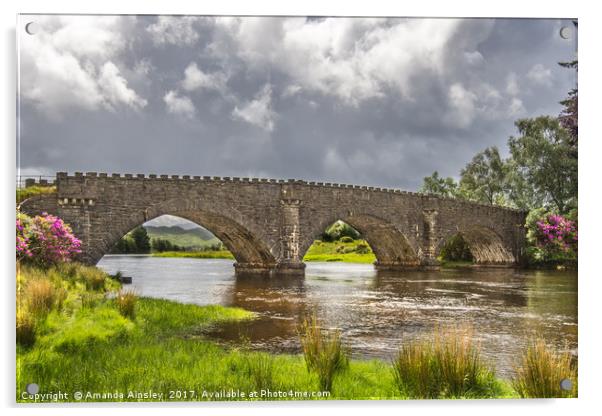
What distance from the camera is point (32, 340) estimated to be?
8508 millimetres

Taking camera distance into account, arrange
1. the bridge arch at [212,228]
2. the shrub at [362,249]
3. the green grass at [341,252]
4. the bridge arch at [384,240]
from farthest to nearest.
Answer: the shrub at [362,249] < the green grass at [341,252] < the bridge arch at [384,240] < the bridge arch at [212,228]

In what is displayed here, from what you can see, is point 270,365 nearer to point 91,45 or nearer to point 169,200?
point 91,45

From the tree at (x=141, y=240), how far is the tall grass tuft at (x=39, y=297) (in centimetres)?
3769

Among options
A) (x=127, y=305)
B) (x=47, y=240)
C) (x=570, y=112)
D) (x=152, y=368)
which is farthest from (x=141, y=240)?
(x=570, y=112)

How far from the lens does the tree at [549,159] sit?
12.6 metres

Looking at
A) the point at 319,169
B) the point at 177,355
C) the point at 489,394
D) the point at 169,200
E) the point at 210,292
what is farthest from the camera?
the point at 169,200

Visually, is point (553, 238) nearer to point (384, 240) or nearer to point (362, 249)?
point (384, 240)

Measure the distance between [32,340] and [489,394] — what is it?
7144mm

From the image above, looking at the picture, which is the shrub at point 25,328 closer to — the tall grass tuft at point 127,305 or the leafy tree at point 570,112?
the tall grass tuft at point 127,305

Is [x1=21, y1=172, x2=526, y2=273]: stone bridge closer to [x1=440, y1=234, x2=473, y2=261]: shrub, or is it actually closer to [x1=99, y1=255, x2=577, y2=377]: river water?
[x1=440, y1=234, x2=473, y2=261]: shrub

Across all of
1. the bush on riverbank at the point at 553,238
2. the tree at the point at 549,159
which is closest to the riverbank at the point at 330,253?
the bush on riverbank at the point at 553,238

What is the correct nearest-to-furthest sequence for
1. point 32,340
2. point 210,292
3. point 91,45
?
point 32,340, point 91,45, point 210,292

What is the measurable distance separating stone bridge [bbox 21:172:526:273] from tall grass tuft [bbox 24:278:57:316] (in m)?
8.67

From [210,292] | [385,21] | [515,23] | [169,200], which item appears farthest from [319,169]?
[169,200]
